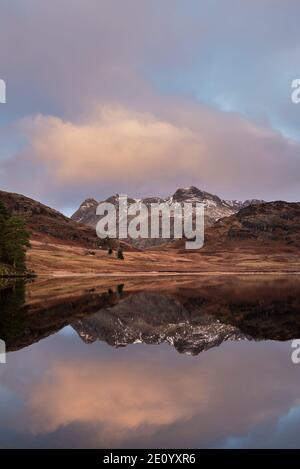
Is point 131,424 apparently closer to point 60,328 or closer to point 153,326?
point 60,328

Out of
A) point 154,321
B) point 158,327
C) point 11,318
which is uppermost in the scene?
point 11,318

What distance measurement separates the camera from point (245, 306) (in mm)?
54062

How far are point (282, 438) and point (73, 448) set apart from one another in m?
6.16

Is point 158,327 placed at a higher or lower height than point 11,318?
lower

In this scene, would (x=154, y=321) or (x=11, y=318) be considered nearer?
(x=11, y=318)

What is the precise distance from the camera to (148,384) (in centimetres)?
1989

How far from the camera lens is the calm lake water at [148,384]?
14102 mm

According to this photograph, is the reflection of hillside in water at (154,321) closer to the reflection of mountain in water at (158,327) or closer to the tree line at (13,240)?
the reflection of mountain in water at (158,327)

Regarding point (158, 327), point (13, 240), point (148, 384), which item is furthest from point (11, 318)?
point (13, 240)

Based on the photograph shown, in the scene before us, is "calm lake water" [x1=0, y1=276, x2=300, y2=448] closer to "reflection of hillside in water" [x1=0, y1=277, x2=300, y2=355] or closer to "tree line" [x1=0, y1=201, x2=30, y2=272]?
"reflection of hillside in water" [x1=0, y1=277, x2=300, y2=355]

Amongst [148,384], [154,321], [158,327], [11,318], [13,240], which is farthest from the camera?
[13,240]

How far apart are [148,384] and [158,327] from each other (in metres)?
19.9

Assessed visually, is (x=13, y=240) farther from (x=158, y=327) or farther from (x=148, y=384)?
(x=148, y=384)
